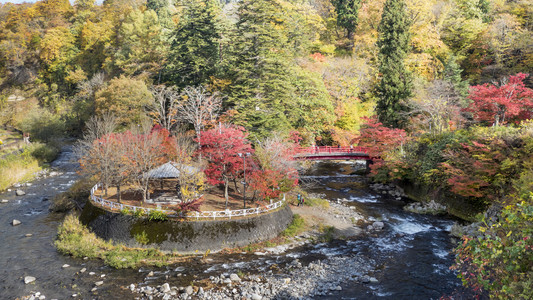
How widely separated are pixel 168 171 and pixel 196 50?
70.7ft

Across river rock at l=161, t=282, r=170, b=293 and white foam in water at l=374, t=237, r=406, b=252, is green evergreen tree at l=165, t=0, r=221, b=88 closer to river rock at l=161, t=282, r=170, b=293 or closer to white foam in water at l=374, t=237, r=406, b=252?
white foam in water at l=374, t=237, r=406, b=252

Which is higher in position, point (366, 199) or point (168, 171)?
point (168, 171)

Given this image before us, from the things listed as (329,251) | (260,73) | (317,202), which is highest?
(260,73)

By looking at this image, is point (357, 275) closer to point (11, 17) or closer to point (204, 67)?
point (204, 67)

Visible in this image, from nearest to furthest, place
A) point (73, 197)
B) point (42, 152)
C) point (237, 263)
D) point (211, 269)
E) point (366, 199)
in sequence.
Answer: point (211, 269) < point (237, 263) < point (73, 197) < point (366, 199) < point (42, 152)

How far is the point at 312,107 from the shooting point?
4247cm

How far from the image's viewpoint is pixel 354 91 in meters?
53.1

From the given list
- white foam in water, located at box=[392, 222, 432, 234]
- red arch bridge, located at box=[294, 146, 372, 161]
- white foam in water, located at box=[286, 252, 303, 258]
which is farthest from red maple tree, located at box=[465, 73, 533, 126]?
white foam in water, located at box=[286, 252, 303, 258]

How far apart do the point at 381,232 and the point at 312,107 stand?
2033 centimetres

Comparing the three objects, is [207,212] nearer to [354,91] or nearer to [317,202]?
[317,202]

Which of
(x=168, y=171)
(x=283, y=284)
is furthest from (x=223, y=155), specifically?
(x=283, y=284)

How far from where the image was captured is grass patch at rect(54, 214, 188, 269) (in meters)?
20.8

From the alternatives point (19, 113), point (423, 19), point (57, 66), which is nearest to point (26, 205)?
point (19, 113)

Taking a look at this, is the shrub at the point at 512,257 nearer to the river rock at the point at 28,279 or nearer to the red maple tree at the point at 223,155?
the red maple tree at the point at 223,155
